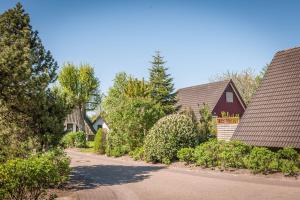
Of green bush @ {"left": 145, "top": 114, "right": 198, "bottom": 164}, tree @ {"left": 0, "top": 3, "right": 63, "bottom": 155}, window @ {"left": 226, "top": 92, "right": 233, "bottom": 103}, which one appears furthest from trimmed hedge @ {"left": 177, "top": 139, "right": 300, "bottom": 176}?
window @ {"left": 226, "top": 92, "right": 233, "bottom": 103}

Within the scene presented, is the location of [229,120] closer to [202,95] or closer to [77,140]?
[202,95]

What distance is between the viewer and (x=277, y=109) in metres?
19.9

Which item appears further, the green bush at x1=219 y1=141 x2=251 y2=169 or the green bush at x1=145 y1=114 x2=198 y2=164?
the green bush at x1=145 y1=114 x2=198 y2=164

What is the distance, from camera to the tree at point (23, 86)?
14.6m

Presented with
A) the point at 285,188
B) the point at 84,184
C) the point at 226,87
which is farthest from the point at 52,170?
the point at 226,87

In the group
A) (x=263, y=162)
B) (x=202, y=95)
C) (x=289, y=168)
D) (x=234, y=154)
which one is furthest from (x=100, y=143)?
(x=289, y=168)

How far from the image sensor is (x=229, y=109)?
43.8m

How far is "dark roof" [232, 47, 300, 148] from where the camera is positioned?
18203 millimetres

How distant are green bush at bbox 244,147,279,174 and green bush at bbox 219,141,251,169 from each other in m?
1.10

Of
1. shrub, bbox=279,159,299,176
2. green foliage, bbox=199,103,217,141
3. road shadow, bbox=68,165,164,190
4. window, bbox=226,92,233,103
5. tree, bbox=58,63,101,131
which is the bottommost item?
road shadow, bbox=68,165,164,190

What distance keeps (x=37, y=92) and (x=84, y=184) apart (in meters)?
4.85

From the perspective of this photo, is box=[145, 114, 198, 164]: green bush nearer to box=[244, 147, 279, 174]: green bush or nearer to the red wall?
box=[244, 147, 279, 174]: green bush

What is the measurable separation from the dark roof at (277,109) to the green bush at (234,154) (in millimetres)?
1410

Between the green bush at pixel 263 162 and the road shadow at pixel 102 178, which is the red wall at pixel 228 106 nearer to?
the road shadow at pixel 102 178
